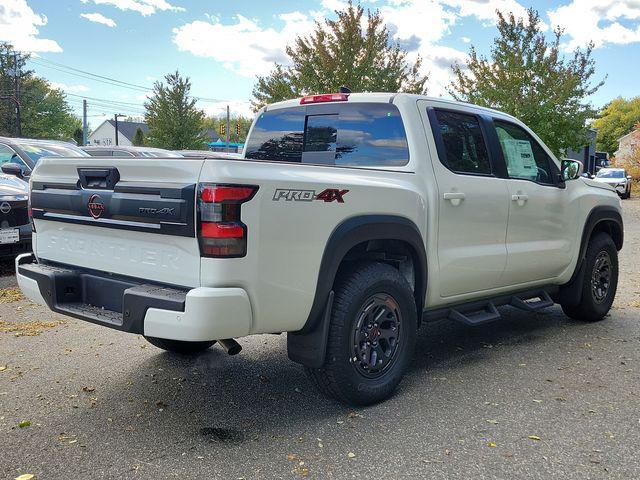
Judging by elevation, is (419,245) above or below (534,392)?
above

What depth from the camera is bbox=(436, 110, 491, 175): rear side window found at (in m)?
4.31

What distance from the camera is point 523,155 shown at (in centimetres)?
509

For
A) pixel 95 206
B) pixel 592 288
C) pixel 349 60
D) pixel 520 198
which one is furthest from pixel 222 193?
pixel 349 60

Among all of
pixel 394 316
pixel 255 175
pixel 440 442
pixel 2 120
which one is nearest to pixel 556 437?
pixel 440 442

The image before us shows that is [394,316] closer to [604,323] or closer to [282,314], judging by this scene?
[282,314]

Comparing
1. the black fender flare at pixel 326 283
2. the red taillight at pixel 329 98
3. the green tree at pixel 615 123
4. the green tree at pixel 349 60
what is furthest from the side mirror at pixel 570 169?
the green tree at pixel 615 123

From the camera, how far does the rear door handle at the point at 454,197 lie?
412 centimetres

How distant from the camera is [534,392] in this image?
4.00 meters

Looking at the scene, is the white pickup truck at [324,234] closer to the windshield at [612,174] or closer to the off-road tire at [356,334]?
the off-road tire at [356,334]

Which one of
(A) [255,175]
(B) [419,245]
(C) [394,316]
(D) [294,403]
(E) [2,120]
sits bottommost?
(D) [294,403]

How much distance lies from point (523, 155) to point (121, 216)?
345cm

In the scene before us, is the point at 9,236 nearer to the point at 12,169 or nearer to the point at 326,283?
the point at 12,169

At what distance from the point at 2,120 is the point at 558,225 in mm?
52419

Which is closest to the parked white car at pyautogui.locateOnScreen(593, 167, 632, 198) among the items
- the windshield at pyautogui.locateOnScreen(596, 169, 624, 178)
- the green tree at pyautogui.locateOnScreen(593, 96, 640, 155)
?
the windshield at pyautogui.locateOnScreen(596, 169, 624, 178)
